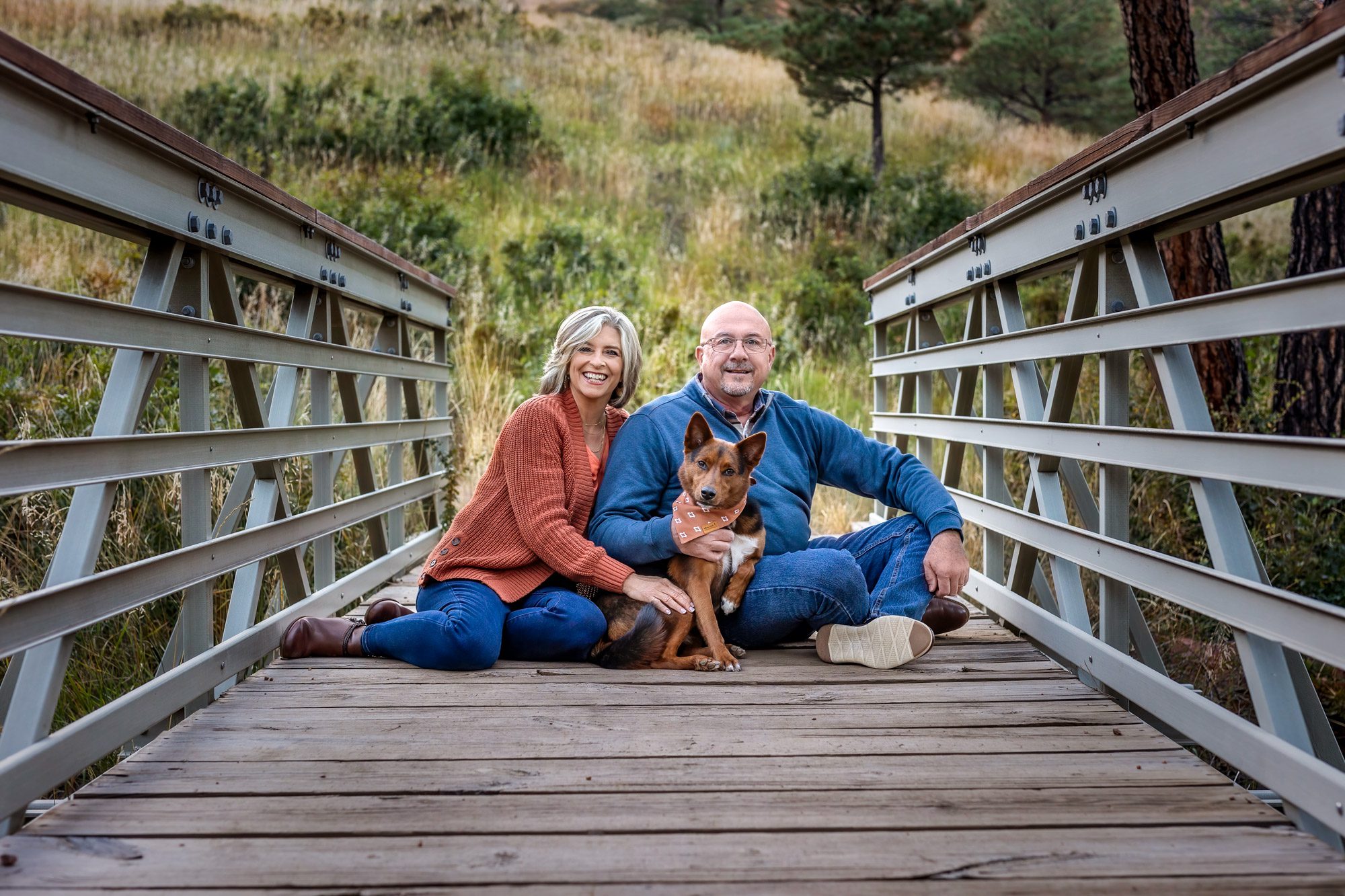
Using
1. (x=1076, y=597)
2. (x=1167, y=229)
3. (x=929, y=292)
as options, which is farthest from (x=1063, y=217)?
(x=929, y=292)

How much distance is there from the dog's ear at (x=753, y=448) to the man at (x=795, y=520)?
0.76 ft

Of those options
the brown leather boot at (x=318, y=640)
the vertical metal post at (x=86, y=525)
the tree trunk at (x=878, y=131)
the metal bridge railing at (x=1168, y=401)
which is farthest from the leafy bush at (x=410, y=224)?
the tree trunk at (x=878, y=131)

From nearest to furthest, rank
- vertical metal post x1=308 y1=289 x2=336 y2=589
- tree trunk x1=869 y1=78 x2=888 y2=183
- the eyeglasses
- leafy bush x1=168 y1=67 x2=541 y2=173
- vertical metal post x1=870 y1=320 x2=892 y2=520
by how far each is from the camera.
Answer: the eyeglasses < vertical metal post x1=308 y1=289 x2=336 y2=589 < vertical metal post x1=870 y1=320 x2=892 y2=520 < leafy bush x1=168 y1=67 x2=541 y2=173 < tree trunk x1=869 y1=78 x2=888 y2=183

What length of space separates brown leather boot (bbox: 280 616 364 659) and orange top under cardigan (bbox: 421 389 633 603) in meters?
0.29

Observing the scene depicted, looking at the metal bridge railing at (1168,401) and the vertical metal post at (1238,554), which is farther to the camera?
the vertical metal post at (1238,554)

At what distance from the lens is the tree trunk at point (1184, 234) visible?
500 cm

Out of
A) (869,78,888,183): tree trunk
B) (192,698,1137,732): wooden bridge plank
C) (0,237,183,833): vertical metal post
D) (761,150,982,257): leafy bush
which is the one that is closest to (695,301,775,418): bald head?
(192,698,1137,732): wooden bridge plank

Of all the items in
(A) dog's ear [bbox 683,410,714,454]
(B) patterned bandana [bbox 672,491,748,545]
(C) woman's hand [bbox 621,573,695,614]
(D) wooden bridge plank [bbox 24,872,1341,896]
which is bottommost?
(D) wooden bridge plank [bbox 24,872,1341,896]

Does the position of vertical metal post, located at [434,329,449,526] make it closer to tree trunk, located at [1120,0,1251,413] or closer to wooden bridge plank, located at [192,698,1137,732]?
wooden bridge plank, located at [192,698,1137,732]

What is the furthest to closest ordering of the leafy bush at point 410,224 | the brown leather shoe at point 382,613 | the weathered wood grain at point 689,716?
the leafy bush at point 410,224 < the brown leather shoe at point 382,613 < the weathered wood grain at point 689,716

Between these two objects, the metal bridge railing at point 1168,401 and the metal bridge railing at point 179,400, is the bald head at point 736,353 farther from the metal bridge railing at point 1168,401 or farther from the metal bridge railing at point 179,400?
the metal bridge railing at point 179,400

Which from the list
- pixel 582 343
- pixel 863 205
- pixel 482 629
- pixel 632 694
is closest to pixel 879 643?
pixel 632 694

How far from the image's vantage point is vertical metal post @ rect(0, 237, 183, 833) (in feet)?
6.18

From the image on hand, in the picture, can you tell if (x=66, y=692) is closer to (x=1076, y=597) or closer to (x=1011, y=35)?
(x=1076, y=597)
